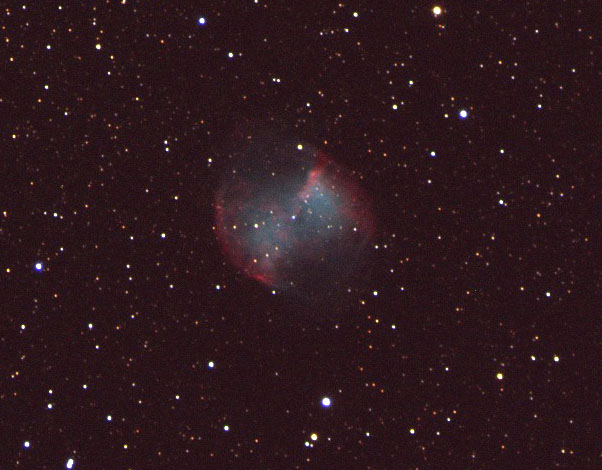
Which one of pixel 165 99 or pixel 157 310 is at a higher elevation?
pixel 165 99

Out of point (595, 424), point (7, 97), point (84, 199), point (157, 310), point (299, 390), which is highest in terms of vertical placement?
point (7, 97)

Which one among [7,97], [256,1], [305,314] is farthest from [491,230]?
[7,97]

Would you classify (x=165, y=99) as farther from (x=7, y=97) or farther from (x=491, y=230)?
(x=491, y=230)

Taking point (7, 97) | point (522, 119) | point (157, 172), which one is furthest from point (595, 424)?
point (7, 97)
